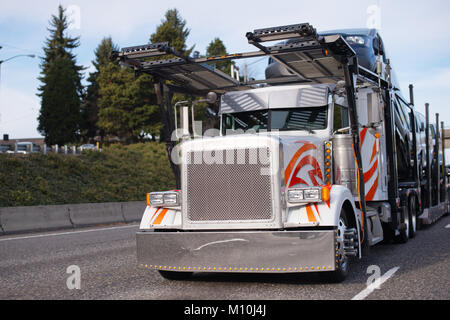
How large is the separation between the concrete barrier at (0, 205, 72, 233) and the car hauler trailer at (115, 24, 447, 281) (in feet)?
26.8

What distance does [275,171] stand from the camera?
6.30 m

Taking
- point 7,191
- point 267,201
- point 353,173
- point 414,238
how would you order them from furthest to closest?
point 7,191, point 414,238, point 353,173, point 267,201

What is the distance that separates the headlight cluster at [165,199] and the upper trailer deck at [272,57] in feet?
6.64

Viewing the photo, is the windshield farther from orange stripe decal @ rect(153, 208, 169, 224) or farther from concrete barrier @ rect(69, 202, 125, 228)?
concrete barrier @ rect(69, 202, 125, 228)

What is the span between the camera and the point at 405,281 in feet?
21.6

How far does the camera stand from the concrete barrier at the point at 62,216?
49.1ft

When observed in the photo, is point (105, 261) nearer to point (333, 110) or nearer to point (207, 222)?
point (207, 222)

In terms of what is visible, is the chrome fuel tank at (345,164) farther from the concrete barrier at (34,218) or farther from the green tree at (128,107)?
the green tree at (128,107)

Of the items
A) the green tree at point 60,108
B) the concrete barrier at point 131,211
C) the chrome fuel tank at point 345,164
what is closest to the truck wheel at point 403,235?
the chrome fuel tank at point 345,164

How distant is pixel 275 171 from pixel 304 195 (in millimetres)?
439

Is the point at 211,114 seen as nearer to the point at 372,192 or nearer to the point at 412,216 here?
the point at 372,192

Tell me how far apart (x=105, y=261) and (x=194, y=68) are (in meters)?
3.48
